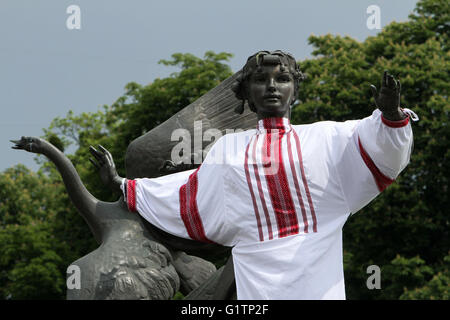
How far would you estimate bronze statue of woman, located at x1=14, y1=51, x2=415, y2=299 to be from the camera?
4930 mm

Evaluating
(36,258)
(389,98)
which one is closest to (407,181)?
(36,258)

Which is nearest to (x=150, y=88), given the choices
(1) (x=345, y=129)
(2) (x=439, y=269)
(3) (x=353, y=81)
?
(3) (x=353, y=81)

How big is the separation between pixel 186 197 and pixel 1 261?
15320mm

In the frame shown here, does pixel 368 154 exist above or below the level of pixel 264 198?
above

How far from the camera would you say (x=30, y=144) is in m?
5.68

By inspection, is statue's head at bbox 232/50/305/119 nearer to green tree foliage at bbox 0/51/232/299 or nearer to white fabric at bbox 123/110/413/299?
white fabric at bbox 123/110/413/299

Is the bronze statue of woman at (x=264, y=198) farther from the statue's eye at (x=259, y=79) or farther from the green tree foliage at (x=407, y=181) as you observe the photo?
the green tree foliage at (x=407, y=181)

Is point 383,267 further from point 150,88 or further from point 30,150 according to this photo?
point 30,150

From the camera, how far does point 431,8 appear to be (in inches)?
703

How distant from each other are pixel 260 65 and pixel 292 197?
97 centimetres

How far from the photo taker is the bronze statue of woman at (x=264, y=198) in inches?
194

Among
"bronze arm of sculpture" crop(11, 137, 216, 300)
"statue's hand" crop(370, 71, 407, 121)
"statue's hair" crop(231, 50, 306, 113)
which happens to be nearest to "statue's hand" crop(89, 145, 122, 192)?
"bronze arm of sculpture" crop(11, 137, 216, 300)

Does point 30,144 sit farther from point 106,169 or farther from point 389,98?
point 389,98

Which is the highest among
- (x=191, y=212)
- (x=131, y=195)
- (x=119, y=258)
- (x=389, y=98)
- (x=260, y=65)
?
(x=260, y=65)
